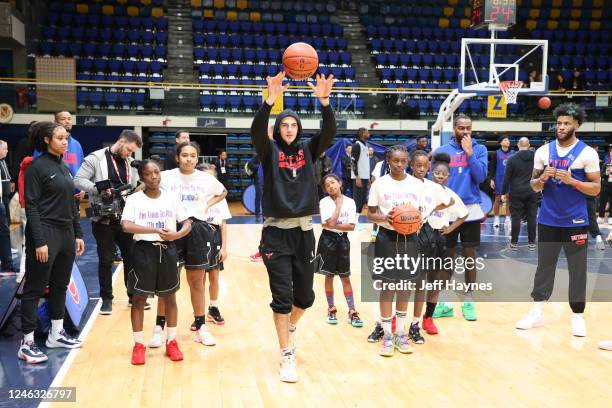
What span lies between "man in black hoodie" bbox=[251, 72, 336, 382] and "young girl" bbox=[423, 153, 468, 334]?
1363mm

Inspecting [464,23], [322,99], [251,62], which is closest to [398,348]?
[322,99]

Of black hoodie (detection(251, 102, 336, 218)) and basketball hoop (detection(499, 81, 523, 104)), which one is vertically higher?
basketball hoop (detection(499, 81, 523, 104))

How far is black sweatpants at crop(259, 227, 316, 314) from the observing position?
3799mm

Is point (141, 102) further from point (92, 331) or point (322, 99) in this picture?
point (322, 99)

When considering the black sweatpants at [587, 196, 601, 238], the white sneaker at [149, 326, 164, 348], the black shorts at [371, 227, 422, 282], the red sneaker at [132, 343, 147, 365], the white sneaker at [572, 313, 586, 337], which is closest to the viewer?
the red sneaker at [132, 343, 147, 365]

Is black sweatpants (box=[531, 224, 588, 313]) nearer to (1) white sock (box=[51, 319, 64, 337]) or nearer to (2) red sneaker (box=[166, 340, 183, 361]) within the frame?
(2) red sneaker (box=[166, 340, 183, 361])

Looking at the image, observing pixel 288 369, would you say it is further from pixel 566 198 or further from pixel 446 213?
pixel 566 198

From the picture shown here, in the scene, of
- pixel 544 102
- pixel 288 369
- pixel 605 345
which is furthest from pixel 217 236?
pixel 544 102

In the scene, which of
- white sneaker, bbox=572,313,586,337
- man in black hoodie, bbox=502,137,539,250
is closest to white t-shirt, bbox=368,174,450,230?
white sneaker, bbox=572,313,586,337

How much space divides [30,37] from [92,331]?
15285 millimetres

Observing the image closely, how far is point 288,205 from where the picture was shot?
3.74 meters

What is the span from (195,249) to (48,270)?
1.04 metres

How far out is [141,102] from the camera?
48.5 feet

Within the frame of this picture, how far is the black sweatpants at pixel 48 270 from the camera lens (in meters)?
4.11
